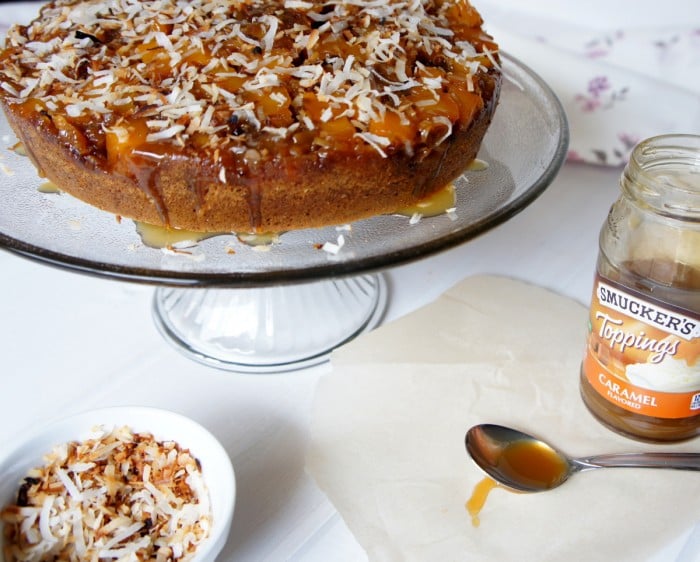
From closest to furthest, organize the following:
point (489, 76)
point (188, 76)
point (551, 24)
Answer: point (188, 76) < point (489, 76) < point (551, 24)

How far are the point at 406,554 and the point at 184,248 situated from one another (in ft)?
1.55

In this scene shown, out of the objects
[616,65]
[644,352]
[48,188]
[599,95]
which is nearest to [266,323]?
[48,188]

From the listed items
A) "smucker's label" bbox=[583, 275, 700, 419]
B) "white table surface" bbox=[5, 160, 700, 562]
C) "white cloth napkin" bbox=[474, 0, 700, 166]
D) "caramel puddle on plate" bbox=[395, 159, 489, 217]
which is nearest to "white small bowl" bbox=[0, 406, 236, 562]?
"white table surface" bbox=[5, 160, 700, 562]

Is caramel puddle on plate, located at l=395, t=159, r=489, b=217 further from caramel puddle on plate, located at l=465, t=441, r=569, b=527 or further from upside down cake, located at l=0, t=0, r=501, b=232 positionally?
caramel puddle on plate, located at l=465, t=441, r=569, b=527

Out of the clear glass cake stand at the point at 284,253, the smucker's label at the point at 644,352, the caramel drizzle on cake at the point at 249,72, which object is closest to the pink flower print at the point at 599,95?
the clear glass cake stand at the point at 284,253

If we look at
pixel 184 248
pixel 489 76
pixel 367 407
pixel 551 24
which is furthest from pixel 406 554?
pixel 551 24

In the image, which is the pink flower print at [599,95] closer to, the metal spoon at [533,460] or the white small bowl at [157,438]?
the metal spoon at [533,460]

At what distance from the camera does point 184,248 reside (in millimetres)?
1011

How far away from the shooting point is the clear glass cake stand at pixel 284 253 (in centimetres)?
95

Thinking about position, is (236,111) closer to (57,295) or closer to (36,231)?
(36,231)

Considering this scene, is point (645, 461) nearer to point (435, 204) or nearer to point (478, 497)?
point (478, 497)

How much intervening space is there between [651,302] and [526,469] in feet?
0.89

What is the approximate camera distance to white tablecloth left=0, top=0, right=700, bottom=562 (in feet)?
3.31

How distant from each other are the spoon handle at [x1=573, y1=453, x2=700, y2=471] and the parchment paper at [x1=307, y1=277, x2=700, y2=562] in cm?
1
